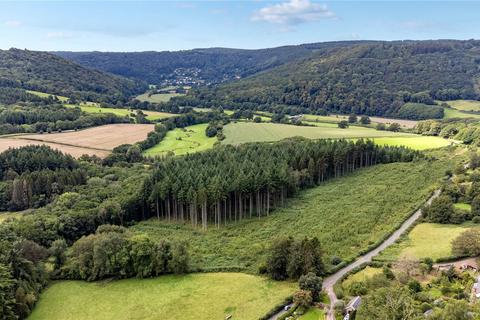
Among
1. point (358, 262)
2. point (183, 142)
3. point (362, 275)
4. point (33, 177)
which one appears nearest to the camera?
point (362, 275)

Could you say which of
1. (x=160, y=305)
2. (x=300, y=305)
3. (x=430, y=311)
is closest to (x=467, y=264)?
(x=430, y=311)

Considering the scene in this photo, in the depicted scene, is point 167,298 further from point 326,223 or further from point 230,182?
point 326,223

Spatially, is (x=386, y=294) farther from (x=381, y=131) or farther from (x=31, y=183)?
(x=381, y=131)

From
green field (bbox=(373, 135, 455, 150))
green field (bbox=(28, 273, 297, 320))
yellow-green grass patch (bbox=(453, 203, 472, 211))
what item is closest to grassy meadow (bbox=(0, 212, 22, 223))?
green field (bbox=(28, 273, 297, 320))

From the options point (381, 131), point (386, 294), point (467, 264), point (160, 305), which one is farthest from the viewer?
point (381, 131)

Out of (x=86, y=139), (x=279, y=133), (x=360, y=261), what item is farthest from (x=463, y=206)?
(x=86, y=139)

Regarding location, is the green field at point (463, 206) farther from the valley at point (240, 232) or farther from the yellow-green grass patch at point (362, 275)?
the yellow-green grass patch at point (362, 275)
